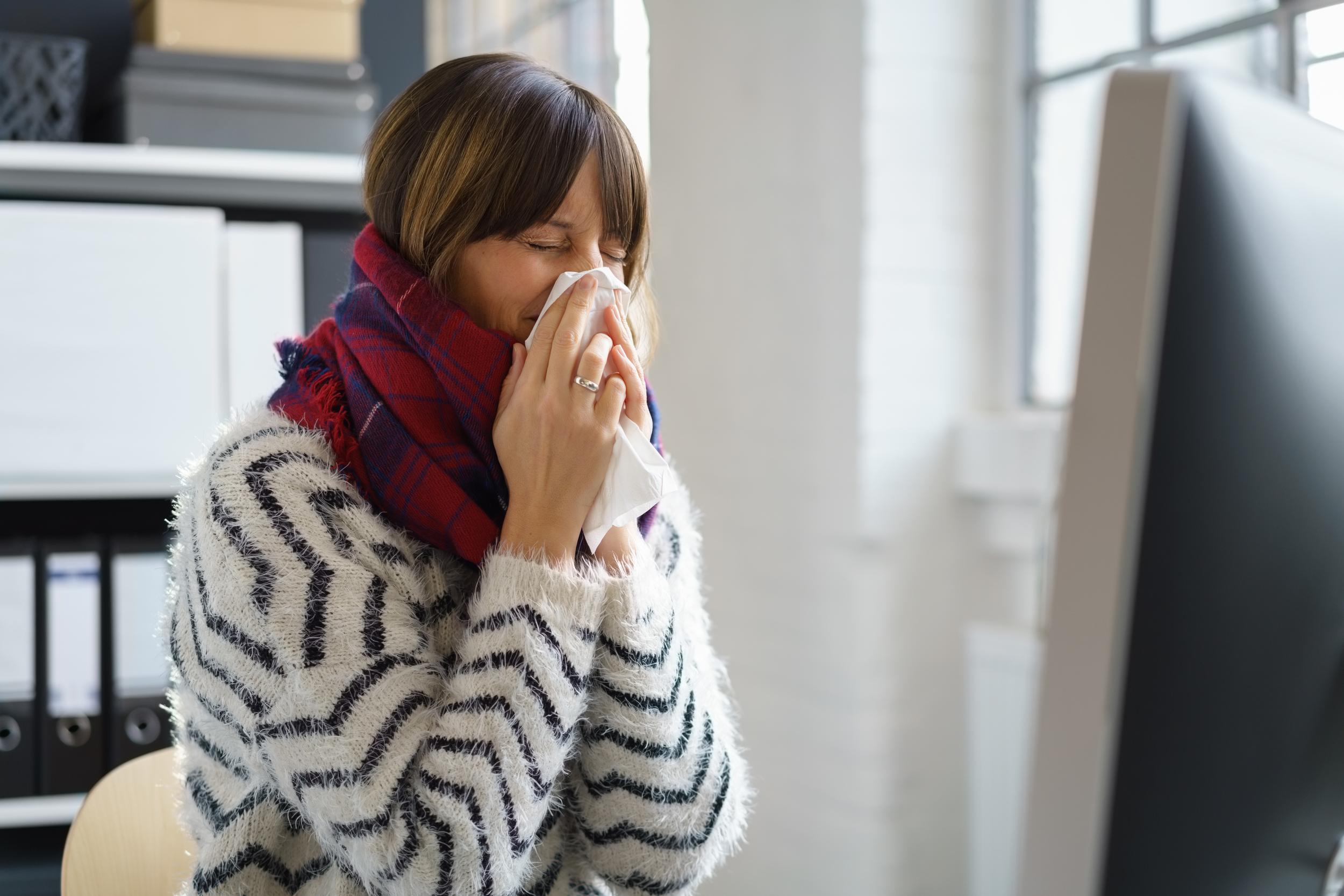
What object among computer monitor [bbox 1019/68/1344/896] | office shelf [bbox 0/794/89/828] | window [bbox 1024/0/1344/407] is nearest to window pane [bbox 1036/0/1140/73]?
window [bbox 1024/0/1344/407]

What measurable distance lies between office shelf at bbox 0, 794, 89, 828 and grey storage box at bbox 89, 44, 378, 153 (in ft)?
3.19

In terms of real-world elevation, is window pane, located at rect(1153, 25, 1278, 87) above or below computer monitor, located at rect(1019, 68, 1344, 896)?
→ above

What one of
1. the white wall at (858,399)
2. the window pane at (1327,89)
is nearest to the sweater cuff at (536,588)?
the white wall at (858,399)

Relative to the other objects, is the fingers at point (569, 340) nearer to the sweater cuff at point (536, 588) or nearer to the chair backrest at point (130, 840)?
the sweater cuff at point (536, 588)

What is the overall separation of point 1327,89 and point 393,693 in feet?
4.70

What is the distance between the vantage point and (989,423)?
187cm

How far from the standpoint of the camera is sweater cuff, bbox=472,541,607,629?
943 mm

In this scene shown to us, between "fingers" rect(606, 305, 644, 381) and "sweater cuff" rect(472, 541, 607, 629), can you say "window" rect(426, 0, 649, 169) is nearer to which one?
"fingers" rect(606, 305, 644, 381)

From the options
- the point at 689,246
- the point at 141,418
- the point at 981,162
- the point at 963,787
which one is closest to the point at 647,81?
the point at 689,246

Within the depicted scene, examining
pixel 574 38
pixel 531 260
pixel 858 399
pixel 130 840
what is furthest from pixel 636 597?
pixel 574 38

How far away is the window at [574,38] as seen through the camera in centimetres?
258

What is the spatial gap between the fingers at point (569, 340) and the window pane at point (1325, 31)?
1.16 m

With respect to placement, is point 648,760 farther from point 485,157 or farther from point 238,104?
point 238,104

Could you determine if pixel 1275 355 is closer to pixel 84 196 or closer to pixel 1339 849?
pixel 1339 849
